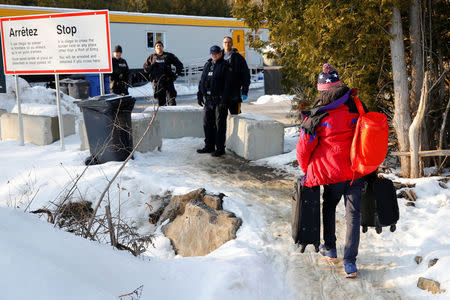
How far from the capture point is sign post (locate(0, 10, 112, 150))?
8.34m

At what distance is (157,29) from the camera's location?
2297cm

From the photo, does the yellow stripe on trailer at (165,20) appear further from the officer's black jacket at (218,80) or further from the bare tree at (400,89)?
the bare tree at (400,89)

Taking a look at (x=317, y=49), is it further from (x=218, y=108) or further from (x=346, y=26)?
(x=218, y=108)

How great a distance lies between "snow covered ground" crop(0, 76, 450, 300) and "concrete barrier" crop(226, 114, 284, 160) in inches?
8.5

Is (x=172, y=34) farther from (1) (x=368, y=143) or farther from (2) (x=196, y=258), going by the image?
(1) (x=368, y=143)

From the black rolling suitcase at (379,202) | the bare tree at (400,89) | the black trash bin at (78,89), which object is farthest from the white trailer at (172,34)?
the black rolling suitcase at (379,202)

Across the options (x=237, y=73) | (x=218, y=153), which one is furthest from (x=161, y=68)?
(x=218, y=153)

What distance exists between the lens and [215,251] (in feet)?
15.8

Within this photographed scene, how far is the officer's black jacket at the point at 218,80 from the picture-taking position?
7980 millimetres

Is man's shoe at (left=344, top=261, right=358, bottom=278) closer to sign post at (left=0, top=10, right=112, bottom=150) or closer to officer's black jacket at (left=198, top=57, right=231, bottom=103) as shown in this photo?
officer's black jacket at (left=198, top=57, right=231, bottom=103)

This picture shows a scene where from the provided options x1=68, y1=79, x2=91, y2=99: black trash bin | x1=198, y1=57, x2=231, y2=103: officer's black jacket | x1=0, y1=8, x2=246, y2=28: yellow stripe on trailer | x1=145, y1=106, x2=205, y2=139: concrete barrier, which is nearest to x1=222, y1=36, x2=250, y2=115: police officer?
x1=198, y1=57, x2=231, y2=103: officer's black jacket

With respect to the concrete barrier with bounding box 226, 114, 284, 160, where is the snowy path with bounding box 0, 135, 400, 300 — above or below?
below

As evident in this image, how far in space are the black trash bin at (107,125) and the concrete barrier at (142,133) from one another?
0.53 m

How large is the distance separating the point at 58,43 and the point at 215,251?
5.58 metres
